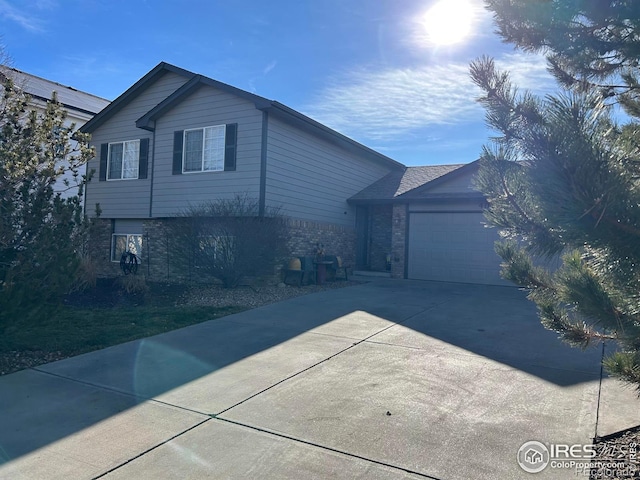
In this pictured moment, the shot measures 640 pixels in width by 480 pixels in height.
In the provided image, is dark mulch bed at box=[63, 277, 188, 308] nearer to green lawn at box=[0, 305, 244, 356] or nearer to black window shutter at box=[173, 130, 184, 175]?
green lawn at box=[0, 305, 244, 356]

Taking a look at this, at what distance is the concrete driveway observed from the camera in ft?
11.4

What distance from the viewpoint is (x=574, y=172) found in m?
2.38

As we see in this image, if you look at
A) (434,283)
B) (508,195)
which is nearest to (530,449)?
(508,195)

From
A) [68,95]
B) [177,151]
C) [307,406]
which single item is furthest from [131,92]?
[307,406]

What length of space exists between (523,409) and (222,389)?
306 centimetres

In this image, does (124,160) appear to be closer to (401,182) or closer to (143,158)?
(143,158)

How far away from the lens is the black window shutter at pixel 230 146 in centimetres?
1356

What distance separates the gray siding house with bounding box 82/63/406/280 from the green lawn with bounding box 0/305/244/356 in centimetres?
→ 401

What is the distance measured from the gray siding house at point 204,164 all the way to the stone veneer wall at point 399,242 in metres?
2.00

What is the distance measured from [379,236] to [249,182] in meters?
7.27

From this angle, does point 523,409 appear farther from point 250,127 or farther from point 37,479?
point 250,127

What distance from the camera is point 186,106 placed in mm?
14664

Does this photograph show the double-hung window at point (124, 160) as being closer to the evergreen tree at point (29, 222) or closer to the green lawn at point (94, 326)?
the green lawn at point (94, 326)

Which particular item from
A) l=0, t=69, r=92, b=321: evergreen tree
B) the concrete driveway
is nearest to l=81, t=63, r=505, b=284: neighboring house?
l=0, t=69, r=92, b=321: evergreen tree
